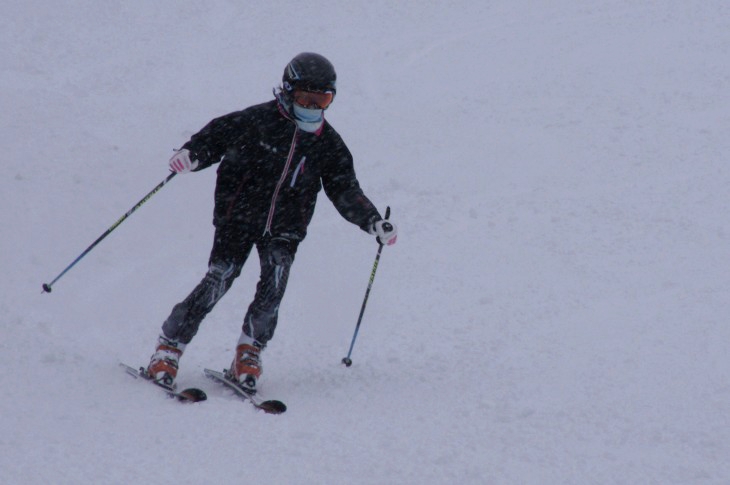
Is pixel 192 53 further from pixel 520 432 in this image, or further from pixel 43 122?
pixel 520 432

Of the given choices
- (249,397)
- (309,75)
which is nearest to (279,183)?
(309,75)

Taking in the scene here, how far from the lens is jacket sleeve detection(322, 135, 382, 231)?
5.61 meters

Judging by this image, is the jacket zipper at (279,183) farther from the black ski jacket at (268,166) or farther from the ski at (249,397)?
the ski at (249,397)

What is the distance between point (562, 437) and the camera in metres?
4.95

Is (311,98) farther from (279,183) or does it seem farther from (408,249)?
(408,249)

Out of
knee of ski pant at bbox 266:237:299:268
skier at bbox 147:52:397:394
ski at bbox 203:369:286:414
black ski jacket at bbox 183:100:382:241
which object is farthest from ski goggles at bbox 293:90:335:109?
ski at bbox 203:369:286:414

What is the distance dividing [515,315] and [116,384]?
3305mm

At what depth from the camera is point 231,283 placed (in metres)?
5.48

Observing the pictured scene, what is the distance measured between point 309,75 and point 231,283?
142cm

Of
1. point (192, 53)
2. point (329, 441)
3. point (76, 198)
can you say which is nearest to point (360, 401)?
point (329, 441)

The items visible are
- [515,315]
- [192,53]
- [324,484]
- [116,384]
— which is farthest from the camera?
[192,53]

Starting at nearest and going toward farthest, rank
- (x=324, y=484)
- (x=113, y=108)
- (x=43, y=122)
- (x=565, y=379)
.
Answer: (x=324, y=484) → (x=565, y=379) → (x=43, y=122) → (x=113, y=108)

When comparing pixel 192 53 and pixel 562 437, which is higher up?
pixel 192 53

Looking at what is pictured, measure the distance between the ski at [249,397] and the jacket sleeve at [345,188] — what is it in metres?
1.31
